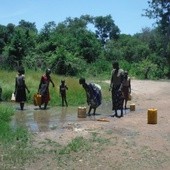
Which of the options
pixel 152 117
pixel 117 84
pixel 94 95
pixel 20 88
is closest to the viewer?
pixel 152 117

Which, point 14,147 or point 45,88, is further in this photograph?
point 45,88

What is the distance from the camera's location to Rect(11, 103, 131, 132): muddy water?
42.8 ft

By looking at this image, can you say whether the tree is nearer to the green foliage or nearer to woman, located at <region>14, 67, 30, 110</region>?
the green foliage

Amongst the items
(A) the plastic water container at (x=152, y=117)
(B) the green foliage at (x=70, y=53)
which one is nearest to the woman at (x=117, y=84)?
(A) the plastic water container at (x=152, y=117)

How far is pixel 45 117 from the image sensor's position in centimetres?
1523

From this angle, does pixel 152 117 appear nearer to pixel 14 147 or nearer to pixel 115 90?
pixel 115 90

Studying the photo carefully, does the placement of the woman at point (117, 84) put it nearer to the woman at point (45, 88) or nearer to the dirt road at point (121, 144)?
the dirt road at point (121, 144)

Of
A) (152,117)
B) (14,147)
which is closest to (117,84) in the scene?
(152,117)

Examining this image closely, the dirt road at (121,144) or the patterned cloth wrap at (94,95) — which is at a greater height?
the patterned cloth wrap at (94,95)

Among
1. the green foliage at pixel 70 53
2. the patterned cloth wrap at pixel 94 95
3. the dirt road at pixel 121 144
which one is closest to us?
the dirt road at pixel 121 144

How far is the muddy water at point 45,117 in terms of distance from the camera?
13.0 m

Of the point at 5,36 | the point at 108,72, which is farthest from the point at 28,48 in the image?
the point at 5,36

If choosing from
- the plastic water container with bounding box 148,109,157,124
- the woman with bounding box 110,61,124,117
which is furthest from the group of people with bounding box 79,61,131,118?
the plastic water container with bounding box 148,109,157,124

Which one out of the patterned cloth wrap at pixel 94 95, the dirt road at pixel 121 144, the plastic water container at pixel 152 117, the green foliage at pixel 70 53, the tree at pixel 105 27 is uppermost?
the tree at pixel 105 27
